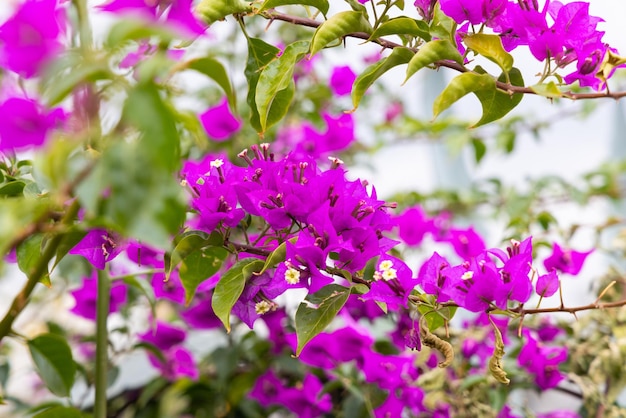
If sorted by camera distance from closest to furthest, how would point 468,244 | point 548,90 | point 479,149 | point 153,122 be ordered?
point 153,122
point 548,90
point 468,244
point 479,149

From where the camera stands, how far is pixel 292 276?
51 centimetres

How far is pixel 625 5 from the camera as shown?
168cm

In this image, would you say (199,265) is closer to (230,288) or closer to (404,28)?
(230,288)

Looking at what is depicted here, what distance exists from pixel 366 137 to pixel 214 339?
75cm

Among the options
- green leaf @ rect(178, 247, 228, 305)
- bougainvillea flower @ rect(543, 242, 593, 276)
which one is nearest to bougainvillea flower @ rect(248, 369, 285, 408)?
bougainvillea flower @ rect(543, 242, 593, 276)

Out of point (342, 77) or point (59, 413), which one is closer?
point (59, 413)

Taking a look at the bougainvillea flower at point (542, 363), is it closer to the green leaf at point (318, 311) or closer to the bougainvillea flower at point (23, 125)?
the green leaf at point (318, 311)

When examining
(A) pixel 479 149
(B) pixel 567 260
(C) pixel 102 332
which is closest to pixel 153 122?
(C) pixel 102 332

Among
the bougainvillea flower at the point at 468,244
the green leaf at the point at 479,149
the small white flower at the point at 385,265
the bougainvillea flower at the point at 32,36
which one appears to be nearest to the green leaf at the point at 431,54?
the small white flower at the point at 385,265

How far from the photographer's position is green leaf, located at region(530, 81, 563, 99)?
488 millimetres

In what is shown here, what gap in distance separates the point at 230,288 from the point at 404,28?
241 millimetres

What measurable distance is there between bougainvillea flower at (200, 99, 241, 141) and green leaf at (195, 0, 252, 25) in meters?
0.76

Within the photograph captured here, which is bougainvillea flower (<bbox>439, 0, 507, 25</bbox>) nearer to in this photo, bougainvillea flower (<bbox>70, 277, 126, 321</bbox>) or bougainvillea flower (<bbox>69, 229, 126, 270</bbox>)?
bougainvillea flower (<bbox>69, 229, 126, 270</bbox>)

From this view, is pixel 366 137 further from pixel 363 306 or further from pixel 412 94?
pixel 363 306
